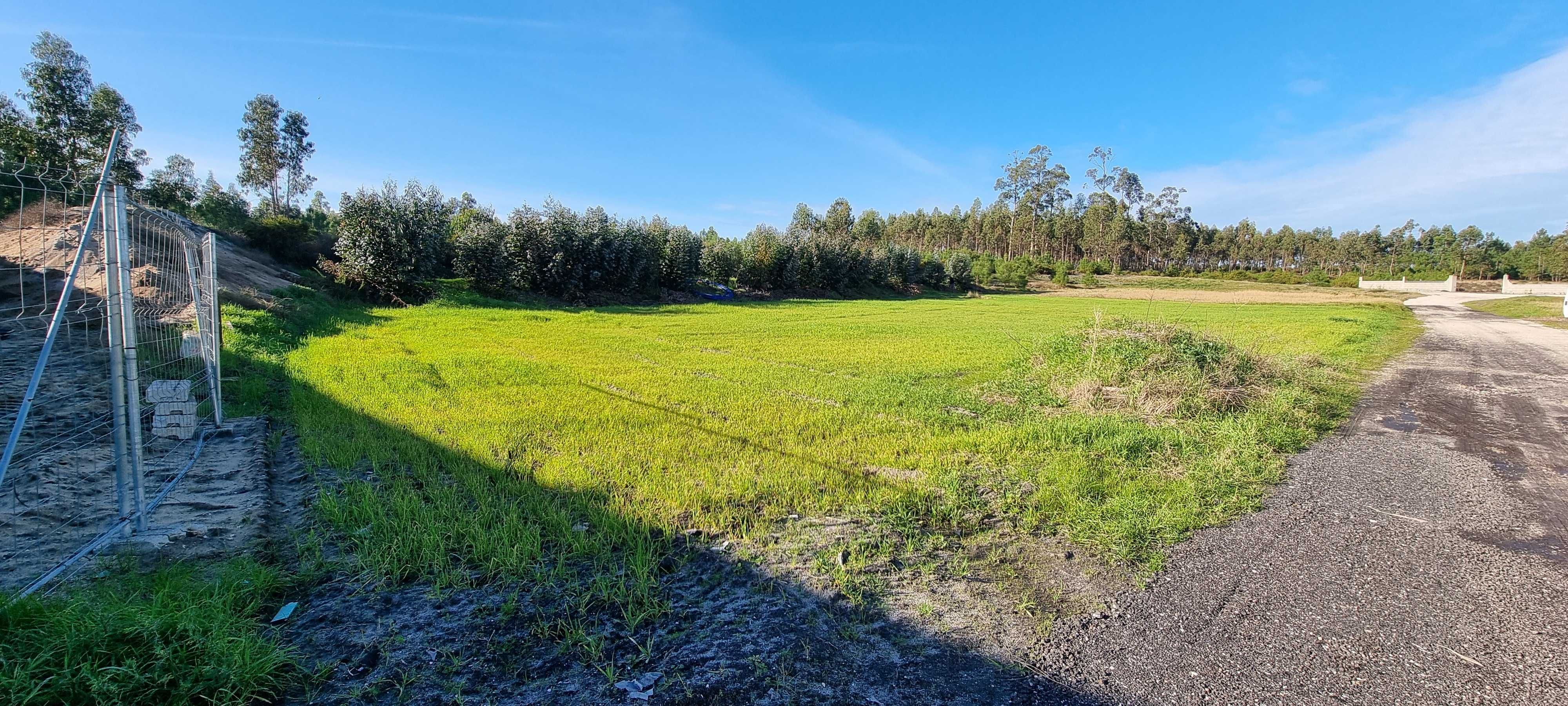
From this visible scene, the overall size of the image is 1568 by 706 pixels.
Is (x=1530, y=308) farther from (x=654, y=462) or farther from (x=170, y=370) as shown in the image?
(x=170, y=370)

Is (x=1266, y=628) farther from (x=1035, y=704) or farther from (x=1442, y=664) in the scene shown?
(x=1035, y=704)

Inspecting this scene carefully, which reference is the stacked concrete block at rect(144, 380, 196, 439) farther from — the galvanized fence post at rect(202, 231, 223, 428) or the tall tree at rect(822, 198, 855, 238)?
the tall tree at rect(822, 198, 855, 238)

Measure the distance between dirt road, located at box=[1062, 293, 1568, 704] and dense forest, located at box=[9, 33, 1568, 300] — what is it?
5.41m

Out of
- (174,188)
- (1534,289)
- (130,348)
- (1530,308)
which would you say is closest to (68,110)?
(174,188)

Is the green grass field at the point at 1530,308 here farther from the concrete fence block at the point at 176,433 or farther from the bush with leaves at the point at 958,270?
the concrete fence block at the point at 176,433

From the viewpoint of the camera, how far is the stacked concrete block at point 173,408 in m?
5.31

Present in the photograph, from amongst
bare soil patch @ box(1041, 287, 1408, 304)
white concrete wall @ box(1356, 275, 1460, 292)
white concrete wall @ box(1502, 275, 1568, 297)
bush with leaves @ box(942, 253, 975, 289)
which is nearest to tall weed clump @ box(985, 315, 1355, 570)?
bare soil patch @ box(1041, 287, 1408, 304)

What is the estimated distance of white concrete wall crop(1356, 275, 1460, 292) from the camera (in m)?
57.0

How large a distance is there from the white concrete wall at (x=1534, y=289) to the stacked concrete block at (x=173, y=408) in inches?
2793

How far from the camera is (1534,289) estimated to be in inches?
1961

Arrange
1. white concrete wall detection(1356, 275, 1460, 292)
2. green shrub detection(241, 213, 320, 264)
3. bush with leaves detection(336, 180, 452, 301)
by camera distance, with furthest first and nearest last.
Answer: white concrete wall detection(1356, 275, 1460, 292) → green shrub detection(241, 213, 320, 264) → bush with leaves detection(336, 180, 452, 301)

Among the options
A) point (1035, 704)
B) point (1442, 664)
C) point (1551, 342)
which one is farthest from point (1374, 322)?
point (1035, 704)

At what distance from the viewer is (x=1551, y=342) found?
50.5 ft

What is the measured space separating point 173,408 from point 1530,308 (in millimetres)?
48686
